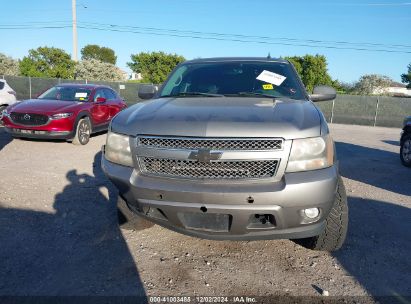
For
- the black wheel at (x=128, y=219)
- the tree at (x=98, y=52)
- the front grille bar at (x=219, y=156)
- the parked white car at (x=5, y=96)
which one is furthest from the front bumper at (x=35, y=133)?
the tree at (x=98, y=52)

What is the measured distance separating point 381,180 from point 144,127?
4.87 m

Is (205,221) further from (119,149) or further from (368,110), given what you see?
(368,110)

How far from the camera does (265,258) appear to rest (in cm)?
316

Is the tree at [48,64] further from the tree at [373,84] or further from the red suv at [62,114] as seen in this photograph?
the tree at [373,84]

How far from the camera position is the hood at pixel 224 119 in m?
2.57

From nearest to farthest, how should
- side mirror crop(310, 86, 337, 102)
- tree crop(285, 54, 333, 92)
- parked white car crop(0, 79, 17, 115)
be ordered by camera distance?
side mirror crop(310, 86, 337, 102)
parked white car crop(0, 79, 17, 115)
tree crop(285, 54, 333, 92)

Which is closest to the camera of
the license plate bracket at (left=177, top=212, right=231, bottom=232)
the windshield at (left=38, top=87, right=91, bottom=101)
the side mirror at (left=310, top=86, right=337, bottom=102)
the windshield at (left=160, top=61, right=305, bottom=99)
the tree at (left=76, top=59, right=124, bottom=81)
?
the license plate bracket at (left=177, top=212, right=231, bottom=232)

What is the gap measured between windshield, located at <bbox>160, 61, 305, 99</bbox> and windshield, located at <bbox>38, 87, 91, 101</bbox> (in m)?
5.37

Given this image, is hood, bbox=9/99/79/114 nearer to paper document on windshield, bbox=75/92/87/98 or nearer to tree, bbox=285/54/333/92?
paper document on windshield, bbox=75/92/87/98

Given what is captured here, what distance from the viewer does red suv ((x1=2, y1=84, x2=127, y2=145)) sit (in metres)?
7.72

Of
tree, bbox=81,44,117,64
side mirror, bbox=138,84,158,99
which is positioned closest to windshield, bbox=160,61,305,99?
side mirror, bbox=138,84,158,99

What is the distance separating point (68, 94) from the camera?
913 centimetres

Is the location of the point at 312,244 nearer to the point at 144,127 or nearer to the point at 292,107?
the point at 292,107

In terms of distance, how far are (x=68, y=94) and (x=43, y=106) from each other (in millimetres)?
1199
